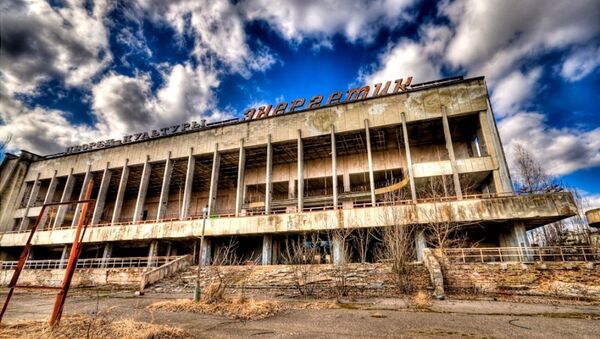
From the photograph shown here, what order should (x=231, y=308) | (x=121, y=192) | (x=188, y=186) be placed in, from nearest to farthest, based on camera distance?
1. (x=231, y=308)
2. (x=188, y=186)
3. (x=121, y=192)

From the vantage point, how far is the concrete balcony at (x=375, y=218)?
2153 cm

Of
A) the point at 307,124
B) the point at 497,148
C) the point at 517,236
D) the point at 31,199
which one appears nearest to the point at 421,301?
the point at 517,236

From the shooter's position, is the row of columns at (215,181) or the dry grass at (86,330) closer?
the dry grass at (86,330)

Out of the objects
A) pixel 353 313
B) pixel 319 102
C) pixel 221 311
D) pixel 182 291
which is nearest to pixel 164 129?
pixel 319 102

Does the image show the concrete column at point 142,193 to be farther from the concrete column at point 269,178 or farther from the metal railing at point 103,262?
the concrete column at point 269,178

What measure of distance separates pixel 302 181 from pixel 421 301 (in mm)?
19641

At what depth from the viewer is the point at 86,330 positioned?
258 inches

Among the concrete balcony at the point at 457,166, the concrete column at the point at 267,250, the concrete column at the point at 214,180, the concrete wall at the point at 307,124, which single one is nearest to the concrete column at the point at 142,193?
the concrete wall at the point at 307,124

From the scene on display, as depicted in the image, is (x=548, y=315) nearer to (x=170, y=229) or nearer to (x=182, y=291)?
(x=182, y=291)

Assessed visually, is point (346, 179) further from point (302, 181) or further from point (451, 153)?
point (451, 153)

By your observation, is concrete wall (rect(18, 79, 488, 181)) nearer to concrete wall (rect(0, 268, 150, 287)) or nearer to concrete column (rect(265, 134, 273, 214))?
concrete column (rect(265, 134, 273, 214))

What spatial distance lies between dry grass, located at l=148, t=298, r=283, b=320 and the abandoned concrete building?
881cm

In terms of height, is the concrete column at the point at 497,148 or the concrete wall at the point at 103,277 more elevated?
the concrete column at the point at 497,148

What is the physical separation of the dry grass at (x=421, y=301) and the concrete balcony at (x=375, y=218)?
3842 mm
